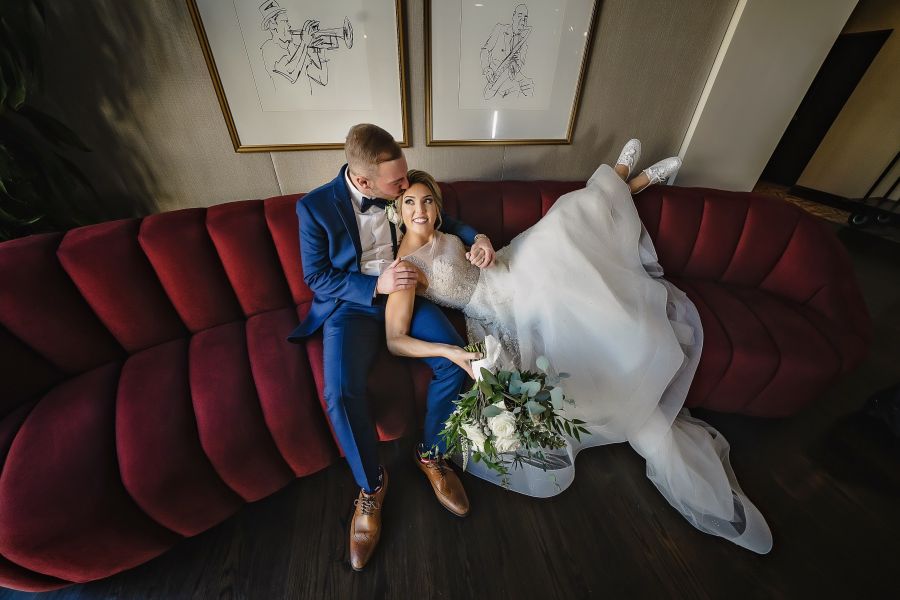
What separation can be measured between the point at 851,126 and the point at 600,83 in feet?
18.7

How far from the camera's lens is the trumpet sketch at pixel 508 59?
1764 mm

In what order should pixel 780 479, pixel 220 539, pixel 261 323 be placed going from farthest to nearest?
pixel 261 323 → pixel 780 479 → pixel 220 539

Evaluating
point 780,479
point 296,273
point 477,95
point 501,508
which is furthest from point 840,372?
point 296,273

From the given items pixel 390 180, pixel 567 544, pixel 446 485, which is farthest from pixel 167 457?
pixel 567 544

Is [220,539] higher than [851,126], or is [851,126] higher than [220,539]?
[851,126]

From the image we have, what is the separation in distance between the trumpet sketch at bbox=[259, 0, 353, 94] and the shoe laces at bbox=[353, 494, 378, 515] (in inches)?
77.6

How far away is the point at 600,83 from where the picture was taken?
202 cm

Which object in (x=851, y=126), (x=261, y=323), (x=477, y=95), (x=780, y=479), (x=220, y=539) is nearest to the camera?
(x=220, y=539)

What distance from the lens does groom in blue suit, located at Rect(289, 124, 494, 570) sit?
4.13 feet

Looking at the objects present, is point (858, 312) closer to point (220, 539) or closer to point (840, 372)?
point (840, 372)

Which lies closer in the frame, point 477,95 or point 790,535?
point 790,535

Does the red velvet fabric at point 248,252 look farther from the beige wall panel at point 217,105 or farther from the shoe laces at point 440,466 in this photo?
the shoe laces at point 440,466

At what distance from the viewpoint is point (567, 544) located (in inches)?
52.1

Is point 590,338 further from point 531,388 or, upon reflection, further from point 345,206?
point 345,206
